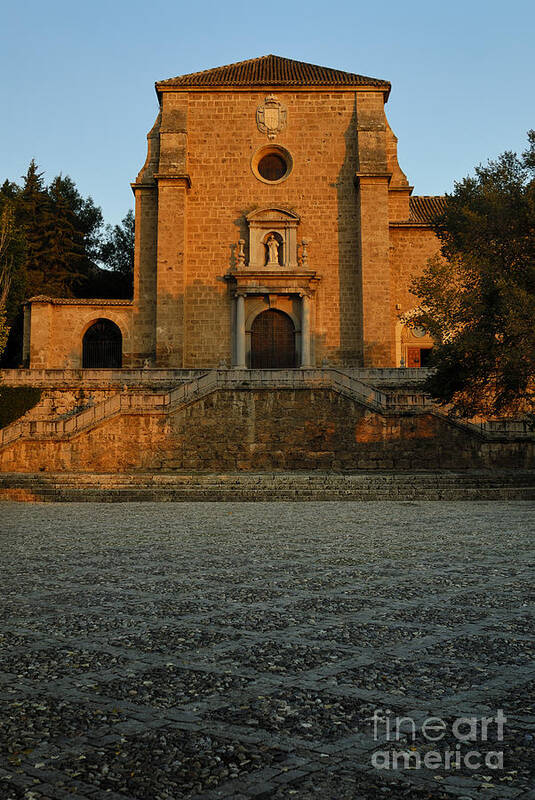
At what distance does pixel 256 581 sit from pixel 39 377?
21634 mm

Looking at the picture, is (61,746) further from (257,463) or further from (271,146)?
(271,146)

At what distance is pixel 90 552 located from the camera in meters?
7.93

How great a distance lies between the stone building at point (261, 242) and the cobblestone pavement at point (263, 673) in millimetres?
23444

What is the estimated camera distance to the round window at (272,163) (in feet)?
105

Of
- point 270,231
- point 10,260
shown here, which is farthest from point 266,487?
point 10,260

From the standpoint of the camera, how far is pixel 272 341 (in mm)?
31219

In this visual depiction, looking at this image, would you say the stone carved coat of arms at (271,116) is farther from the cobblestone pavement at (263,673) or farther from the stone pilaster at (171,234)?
the cobblestone pavement at (263,673)

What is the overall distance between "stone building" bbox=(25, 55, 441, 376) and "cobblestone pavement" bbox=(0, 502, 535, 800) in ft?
76.9

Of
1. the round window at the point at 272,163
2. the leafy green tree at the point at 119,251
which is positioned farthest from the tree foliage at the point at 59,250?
the round window at the point at 272,163

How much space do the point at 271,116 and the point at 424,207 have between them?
8.70m

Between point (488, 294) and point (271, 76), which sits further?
point (271, 76)

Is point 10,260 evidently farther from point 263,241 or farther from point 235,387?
point 235,387

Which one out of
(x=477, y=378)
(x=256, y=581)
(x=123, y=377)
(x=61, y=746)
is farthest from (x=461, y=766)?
(x=123, y=377)

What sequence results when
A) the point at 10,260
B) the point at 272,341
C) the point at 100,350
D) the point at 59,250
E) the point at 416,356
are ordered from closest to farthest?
1. the point at 10,260
2. the point at 272,341
3. the point at 416,356
4. the point at 100,350
5. the point at 59,250
